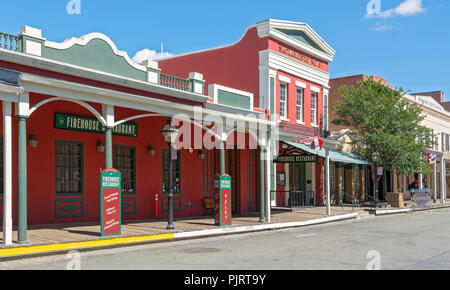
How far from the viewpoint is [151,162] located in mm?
17531

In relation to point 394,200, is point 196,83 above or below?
above

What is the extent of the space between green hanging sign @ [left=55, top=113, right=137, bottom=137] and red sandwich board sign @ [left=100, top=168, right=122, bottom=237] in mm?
3492

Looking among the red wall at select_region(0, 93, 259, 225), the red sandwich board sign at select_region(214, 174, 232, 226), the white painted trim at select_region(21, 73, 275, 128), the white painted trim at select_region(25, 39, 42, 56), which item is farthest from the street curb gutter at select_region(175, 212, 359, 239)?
the white painted trim at select_region(25, 39, 42, 56)

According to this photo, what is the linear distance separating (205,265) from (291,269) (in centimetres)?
150

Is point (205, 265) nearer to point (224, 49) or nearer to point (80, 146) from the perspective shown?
point (80, 146)

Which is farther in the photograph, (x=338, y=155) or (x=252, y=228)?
(x=338, y=155)

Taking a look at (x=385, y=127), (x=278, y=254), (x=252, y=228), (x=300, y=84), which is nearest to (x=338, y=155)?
(x=385, y=127)

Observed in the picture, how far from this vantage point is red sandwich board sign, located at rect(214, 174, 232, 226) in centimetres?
1518

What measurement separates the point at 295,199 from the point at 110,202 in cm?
1396

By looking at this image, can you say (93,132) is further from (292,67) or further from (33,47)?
(292,67)

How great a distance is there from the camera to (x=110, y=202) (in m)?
12.1

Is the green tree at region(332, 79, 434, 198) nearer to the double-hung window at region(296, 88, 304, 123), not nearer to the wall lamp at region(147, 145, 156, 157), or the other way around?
the double-hung window at region(296, 88, 304, 123)

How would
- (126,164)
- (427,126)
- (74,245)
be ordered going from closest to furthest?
(74,245) → (126,164) → (427,126)

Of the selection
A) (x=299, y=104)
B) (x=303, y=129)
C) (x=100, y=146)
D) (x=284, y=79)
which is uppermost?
(x=284, y=79)
